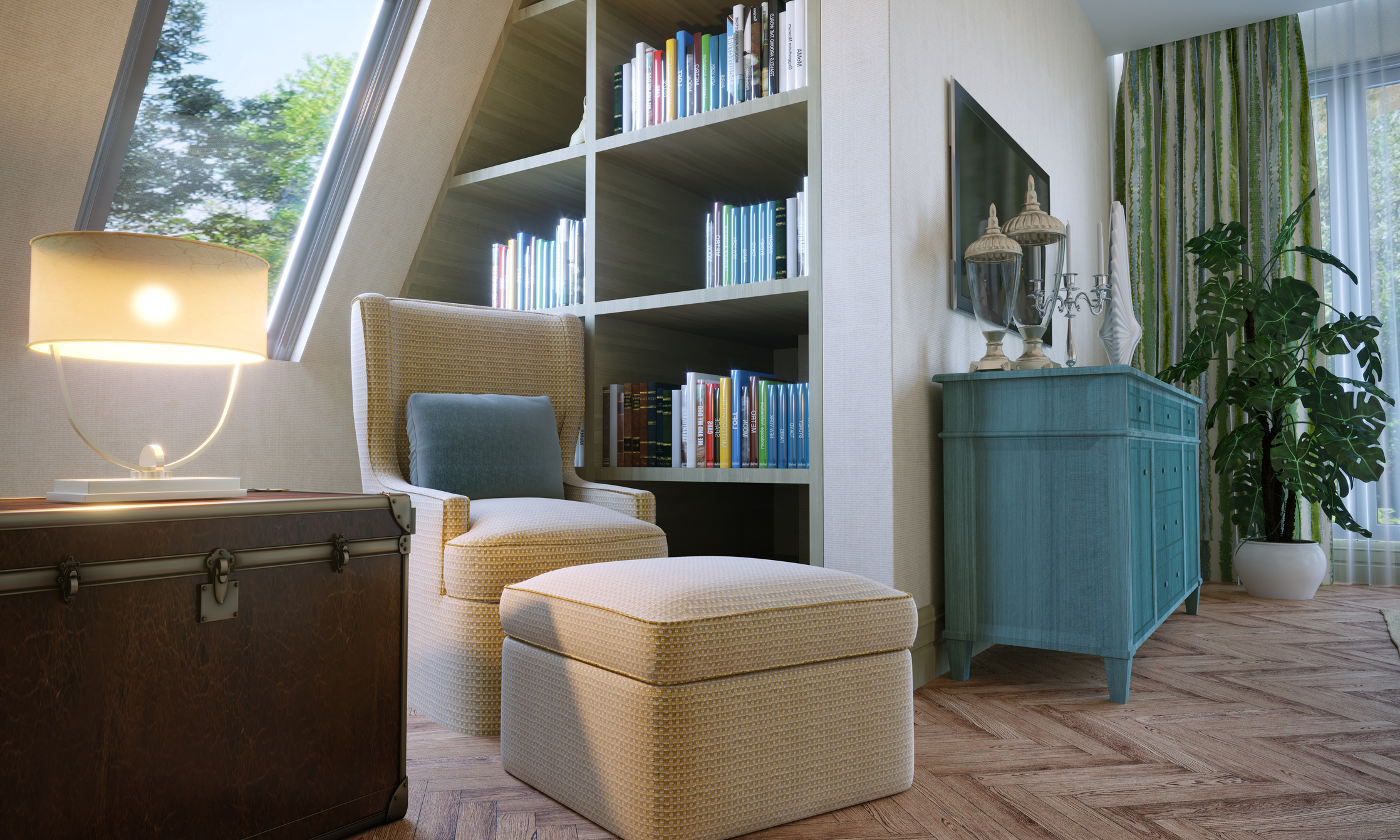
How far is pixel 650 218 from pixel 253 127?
3.89 feet

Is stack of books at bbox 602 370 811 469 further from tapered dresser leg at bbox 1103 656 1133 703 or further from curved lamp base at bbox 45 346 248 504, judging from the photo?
curved lamp base at bbox 45 346 248 504

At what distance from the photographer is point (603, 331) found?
2736 millimetres

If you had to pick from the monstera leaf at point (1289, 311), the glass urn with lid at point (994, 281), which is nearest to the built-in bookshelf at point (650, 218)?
the glass urn with lid at point (994, 281)

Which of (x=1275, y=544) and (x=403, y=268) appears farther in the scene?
(x=1275, y=544)

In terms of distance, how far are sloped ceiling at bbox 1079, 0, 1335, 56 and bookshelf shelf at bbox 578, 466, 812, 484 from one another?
9.95 feet

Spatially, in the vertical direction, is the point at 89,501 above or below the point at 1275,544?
above

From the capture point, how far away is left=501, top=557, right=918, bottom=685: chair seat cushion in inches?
49.2

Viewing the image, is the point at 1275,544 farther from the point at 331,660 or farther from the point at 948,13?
the point at 331,660

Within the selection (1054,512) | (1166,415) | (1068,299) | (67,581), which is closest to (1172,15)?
(1068,299)

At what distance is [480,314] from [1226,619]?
110 inches

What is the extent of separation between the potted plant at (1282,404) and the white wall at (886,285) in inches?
73.7

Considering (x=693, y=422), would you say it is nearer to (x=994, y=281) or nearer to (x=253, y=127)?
(x=994, y=281)

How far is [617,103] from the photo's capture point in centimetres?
279

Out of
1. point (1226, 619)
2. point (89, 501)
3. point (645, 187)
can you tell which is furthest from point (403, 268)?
point (1226, 619)
